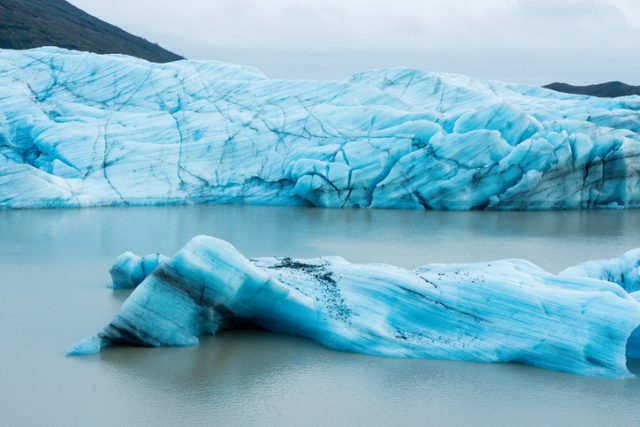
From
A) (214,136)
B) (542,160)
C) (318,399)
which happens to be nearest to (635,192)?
(542,160)

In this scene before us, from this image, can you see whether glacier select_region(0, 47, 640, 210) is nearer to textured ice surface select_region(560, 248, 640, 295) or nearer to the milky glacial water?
the milky glacial water

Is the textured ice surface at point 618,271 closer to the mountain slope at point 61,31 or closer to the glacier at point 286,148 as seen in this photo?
the glacier at point 286,148

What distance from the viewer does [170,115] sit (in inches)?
736

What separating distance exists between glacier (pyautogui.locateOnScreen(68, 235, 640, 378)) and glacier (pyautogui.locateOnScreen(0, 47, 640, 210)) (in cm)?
1046

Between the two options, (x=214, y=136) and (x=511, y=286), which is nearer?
(x=511, y=286)

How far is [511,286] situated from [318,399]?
1.84m

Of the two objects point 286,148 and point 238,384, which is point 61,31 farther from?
point 238,384

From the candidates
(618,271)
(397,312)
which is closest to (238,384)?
(397,312)

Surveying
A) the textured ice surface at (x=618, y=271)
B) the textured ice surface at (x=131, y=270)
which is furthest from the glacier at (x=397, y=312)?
the textured ice surface at (x=131, y=270)

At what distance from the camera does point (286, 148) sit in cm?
1786

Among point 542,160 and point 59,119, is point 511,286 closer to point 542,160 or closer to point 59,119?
point 542,160

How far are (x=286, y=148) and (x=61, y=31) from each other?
26.2 meters

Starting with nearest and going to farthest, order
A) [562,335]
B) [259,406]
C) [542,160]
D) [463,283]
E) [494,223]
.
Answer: [259,406] → [562,335] → [463,283] → [494,223] → [542,160]

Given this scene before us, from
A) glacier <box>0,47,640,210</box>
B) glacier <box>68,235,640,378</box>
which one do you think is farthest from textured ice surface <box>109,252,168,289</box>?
glacier <box>0,47,640,210</box>
